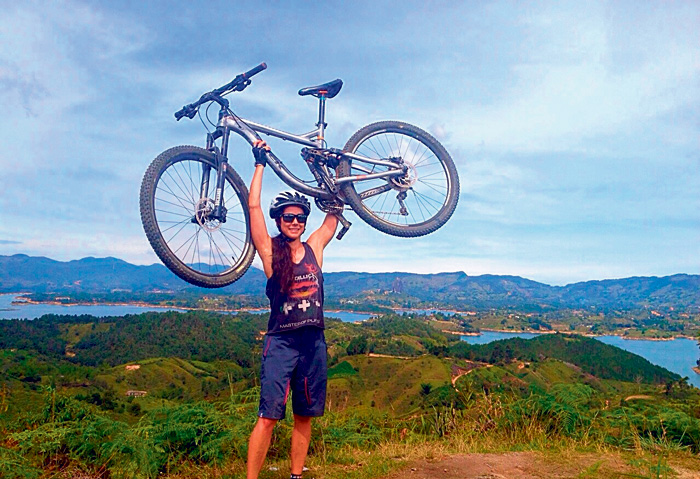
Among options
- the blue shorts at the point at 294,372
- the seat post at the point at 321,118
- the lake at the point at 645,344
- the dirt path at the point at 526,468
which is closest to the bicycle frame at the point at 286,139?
the seat post at the point at 321,118

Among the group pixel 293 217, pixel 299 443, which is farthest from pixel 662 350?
pixel 293 217

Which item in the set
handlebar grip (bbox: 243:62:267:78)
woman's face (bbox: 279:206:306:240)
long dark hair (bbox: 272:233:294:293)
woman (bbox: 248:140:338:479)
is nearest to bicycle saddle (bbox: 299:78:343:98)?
handlebar grip (bbox: 243:62:267:78)

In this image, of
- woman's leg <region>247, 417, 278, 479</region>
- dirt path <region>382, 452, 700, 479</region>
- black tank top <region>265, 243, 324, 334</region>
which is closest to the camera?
woman's leg <region>247, 417, 278, 479</region>

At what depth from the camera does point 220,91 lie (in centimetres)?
419

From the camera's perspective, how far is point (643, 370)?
65688mm

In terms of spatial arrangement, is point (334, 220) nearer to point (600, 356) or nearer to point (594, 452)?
point (594, 452)

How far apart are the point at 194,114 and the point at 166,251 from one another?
57.6 inches

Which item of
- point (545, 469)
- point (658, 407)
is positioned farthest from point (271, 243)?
point (658, 407)

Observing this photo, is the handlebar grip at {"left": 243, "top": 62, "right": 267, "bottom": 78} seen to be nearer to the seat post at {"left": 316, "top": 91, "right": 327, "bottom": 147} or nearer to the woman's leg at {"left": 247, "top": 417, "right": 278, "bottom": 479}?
the seat post at {"left": 316, "top": 91, "right": 327, "bottom": 147}

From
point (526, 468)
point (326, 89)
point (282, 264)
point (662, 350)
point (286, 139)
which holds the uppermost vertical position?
point (326, 89)

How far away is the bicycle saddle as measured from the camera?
4605 millimetres

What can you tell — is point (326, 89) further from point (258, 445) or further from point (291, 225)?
point (258, 445)

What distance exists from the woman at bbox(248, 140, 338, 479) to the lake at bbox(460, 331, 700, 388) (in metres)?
87.5

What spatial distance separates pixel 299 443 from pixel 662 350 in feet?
408
